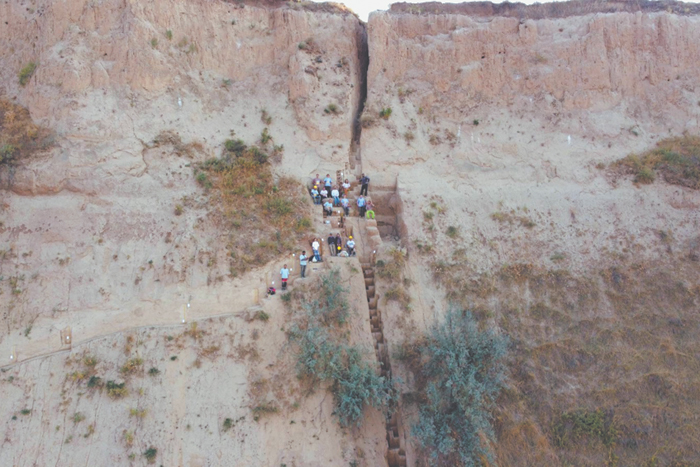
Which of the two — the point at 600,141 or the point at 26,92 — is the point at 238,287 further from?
the point at 600,141

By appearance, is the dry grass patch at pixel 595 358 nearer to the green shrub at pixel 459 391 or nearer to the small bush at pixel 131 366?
the green shrub at pixel 459 391

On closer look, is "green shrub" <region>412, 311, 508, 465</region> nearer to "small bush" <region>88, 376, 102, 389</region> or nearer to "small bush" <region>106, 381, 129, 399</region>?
"small bush" <region>106, 381, 129, 399</region>

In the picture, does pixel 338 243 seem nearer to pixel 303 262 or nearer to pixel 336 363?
pixel 303 262

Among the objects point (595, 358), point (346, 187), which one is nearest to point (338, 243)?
point (346, 187)

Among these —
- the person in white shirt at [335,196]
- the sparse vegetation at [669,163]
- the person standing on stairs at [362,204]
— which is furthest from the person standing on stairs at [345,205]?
the sparse vegetation at [669,163]

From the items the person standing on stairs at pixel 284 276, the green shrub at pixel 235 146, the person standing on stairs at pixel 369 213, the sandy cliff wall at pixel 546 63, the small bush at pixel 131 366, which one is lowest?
the small bush at pixel 131 366

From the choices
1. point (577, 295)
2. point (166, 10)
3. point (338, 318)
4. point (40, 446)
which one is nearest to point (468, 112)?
point (577, 295)
